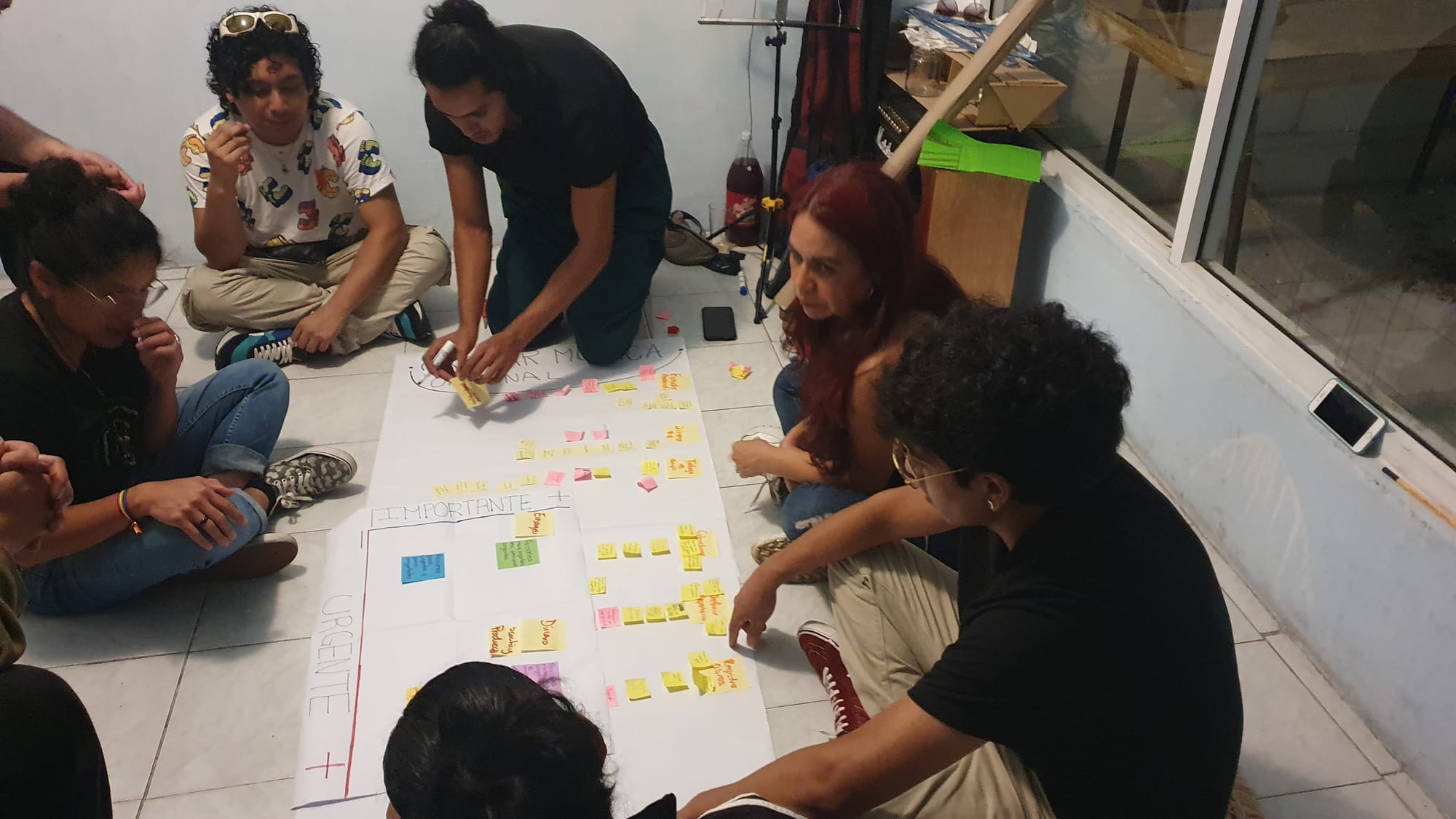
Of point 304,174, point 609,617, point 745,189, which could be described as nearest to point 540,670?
point 609,617

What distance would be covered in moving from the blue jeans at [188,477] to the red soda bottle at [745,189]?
180cm

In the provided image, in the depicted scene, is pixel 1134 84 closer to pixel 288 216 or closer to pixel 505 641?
pixel 505 641

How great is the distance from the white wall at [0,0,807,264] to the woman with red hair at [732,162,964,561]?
1.61 metres

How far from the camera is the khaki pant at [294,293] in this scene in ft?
9.64

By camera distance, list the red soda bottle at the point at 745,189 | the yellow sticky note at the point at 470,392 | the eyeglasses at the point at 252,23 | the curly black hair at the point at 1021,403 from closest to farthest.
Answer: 1. the curly black hair at the point at 1021,403
2. the eyeglasses at the point at 252,23
3. the yellow sticky note at the point at 470,392
4. the red soda bottle at the point at 745,189

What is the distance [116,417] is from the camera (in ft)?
6.69

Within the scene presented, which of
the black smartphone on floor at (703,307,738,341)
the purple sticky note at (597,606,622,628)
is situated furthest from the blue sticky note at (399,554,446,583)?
the black smartphone on floor at (703,307,738,341)

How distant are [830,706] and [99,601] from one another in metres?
1.47

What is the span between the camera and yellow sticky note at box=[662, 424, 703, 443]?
268 cm

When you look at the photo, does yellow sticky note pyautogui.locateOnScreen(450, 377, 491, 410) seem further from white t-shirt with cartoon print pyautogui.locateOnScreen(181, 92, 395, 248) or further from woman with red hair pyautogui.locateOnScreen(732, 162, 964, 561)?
woman with red hair pyautogui.locateOnScreen(732, 162, 964, 561)

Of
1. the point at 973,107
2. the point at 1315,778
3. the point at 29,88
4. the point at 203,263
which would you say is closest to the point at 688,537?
the point at 1315,778

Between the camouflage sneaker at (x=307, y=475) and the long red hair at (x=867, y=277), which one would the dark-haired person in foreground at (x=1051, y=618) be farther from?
the camouflage sneaker at (x=307, y=475)

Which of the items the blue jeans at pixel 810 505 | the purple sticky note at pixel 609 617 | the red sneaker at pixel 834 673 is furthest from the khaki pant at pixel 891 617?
the purple sticky note at pixel 609 617

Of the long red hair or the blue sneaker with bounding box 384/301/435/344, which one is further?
the blue sneaker with bounding box 384/301/435/344
